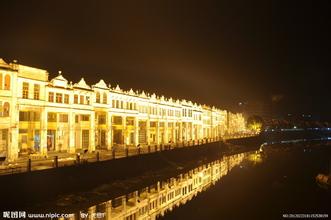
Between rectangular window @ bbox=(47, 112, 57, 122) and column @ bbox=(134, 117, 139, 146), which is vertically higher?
rectangular window @ bbox=(47, 112, 57, 122)

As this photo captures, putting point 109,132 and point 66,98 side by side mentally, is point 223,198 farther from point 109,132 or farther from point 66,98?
point 66,98

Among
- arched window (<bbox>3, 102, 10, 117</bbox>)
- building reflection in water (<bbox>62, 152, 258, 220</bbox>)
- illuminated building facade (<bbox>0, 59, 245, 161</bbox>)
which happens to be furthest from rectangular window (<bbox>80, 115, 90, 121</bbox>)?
building reflection in water (<bbox>62, 152, 258, 220</bbox>)

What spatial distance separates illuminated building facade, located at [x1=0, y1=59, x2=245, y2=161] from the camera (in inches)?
1475

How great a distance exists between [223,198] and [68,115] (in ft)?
82.5

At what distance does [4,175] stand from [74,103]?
72.9 feet

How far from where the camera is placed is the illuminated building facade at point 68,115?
37.5 metres

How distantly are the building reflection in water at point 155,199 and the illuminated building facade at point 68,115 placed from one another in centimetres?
1309

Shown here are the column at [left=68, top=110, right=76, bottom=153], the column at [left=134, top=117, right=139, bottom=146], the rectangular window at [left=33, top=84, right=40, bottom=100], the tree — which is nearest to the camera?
the rectangular window at [left=33, top=84, right=40, bottom=100]

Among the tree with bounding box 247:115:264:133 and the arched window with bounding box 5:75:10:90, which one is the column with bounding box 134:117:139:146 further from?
the tree with bounding box 247:115:264:133

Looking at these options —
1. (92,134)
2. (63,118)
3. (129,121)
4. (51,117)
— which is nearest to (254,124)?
(129,121)

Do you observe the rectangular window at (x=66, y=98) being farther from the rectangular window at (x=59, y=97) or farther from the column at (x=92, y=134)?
the column at (x=92, y=134)

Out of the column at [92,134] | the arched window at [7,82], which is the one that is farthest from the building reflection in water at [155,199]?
the arched window at [7,82]

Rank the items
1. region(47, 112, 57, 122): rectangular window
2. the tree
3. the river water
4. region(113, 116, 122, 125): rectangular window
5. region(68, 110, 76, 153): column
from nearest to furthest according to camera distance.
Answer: the river water → region(47, 112, 57, 122): rectangular window → region(68, 110, 76, 153): column → region(113, 116, 122, 125): rectangular window → the tree

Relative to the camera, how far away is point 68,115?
47719 mm
